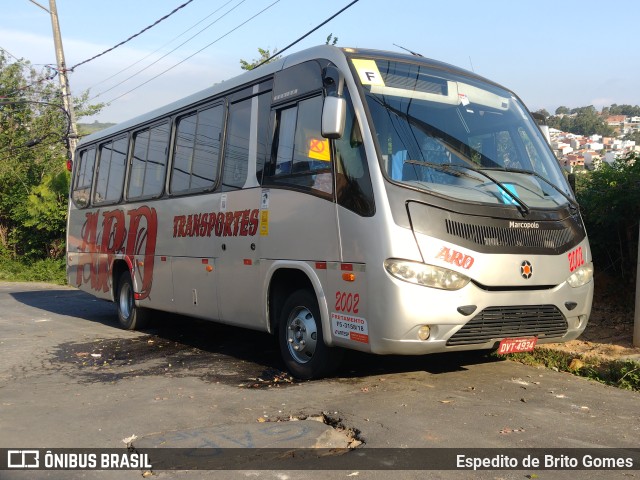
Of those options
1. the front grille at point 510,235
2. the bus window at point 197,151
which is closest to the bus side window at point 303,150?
the front grille at point 510,235

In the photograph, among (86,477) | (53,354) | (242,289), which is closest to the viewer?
(86,477)

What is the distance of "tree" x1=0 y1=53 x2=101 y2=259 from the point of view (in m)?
28.8

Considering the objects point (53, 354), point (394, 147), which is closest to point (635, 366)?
point (394, 147)

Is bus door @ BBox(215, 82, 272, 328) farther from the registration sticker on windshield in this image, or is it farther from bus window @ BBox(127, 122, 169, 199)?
bus window @ BBox(127, 122, 169, 199)

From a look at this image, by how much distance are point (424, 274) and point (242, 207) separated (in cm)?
288

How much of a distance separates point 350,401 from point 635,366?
2846 millimetres

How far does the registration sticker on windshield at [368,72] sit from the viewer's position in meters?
6.70

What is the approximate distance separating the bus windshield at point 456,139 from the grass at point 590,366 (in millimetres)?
1694

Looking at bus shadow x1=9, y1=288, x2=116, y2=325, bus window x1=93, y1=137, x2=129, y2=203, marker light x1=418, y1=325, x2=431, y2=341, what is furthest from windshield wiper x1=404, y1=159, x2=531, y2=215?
bus shadow x1=9, y1=288, x2=116, y2=325

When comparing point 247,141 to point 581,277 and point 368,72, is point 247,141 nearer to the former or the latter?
point 368,72

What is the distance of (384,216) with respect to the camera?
239 inches

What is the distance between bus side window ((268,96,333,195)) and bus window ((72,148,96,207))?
288 inches

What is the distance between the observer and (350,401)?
20.2ft

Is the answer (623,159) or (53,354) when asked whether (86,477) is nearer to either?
(53,354)
